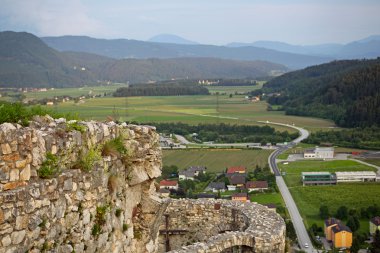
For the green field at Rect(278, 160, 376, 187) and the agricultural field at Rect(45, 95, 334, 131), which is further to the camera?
the agricultural field at Rect(45, 95, 334, 131)

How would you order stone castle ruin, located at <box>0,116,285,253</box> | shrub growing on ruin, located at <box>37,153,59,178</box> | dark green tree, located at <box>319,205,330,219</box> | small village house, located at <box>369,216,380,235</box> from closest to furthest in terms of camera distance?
stone castle ruin, located at <box>0,116,285,253</box>, shrub growing on ruin, located at <box>37,153,59,178</box>, small village house, located at <box>369,216,380,235</box>, dark green tree, located at <box>319,205,330,219</box>

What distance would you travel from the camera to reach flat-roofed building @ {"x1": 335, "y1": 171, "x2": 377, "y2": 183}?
64812 mm

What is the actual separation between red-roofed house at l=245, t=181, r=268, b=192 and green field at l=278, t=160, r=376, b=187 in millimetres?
6501

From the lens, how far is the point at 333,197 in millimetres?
56938

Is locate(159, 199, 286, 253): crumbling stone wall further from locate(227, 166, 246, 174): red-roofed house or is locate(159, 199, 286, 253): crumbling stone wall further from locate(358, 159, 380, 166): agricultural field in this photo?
locate(358, 159, 380, 166): agricultural field

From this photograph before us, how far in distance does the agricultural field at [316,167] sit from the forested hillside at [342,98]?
31096 millimetres

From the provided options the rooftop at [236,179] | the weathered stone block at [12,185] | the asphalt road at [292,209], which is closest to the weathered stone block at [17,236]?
the weathered stone block at [12,185]

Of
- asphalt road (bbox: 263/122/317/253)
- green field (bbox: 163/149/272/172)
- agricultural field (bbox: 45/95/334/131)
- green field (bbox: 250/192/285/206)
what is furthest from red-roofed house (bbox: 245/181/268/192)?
agricultural field (bbox: 45/95/334/131)

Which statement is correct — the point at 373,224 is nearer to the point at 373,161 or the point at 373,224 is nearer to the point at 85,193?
the point at 373,161

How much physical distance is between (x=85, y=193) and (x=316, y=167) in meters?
68.5

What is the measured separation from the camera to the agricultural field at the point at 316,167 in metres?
69.3

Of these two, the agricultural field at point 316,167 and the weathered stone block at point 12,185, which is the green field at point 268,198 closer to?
the agricultural field at point 316,167

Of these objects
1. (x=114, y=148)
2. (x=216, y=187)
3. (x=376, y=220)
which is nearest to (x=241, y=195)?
(x=216, y=187)

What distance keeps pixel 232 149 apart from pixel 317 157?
13.4 m
